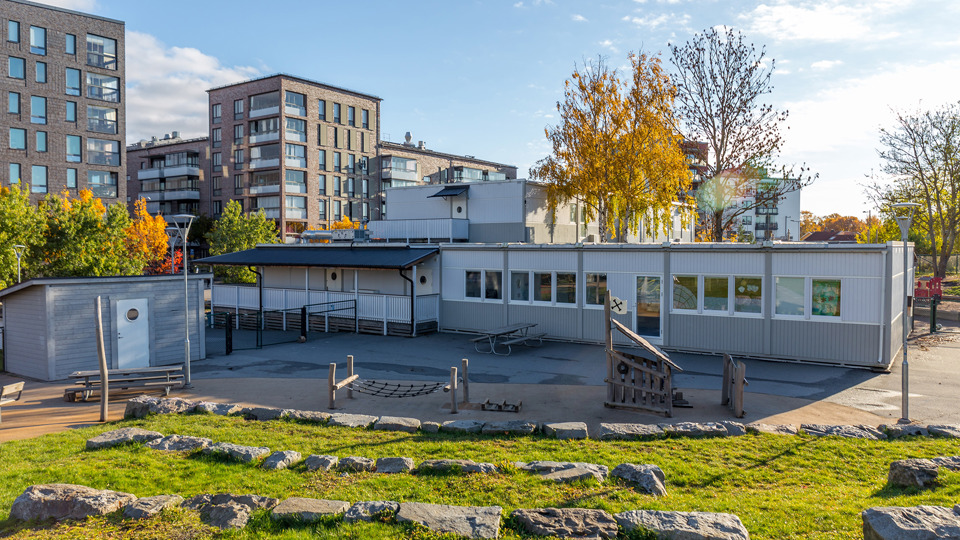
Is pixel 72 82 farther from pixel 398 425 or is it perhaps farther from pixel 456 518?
pixel 456 518

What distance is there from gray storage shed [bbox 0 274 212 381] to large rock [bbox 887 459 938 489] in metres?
18.0

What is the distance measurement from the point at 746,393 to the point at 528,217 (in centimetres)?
1825

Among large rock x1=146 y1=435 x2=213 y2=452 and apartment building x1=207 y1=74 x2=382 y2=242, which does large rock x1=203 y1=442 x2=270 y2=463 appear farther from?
apartment building x1=207 y1=74 x2=382 y2=242

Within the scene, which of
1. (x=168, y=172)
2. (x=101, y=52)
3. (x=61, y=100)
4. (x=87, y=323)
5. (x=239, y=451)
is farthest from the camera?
(x=168, y=172)

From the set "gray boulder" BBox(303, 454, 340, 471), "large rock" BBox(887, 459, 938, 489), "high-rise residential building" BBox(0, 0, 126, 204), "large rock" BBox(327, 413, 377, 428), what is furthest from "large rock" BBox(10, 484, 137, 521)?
"high-rise residential building" BBox(0, 0, 126, 204)

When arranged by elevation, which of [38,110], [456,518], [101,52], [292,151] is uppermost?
[101,52]

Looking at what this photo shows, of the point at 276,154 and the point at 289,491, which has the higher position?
the point at 276,154

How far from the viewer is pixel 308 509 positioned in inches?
269

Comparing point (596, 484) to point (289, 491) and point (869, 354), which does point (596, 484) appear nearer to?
point (289, 491)

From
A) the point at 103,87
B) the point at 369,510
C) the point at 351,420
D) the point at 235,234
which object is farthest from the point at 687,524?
the point at 103,87

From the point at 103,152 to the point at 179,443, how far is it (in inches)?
1949

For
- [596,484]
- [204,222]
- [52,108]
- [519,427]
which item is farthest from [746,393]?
[204,222]

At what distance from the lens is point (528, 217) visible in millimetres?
31375

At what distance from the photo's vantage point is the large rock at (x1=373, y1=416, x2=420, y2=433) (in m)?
11.0
